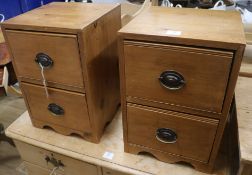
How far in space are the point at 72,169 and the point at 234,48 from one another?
68 cm

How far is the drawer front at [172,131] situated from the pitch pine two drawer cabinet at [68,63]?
15 cm

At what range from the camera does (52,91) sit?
0.77 meters

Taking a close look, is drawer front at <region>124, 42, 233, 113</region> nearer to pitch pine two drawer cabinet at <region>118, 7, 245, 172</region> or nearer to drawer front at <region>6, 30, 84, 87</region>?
pitch pine two drawer cabinet at <region>118, 7, 245, 172</region>

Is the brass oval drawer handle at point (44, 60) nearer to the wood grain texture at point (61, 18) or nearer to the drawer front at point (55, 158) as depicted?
the wood grain texture at point (61, 18)

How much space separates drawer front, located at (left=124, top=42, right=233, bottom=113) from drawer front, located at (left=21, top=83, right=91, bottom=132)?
0.20 meters

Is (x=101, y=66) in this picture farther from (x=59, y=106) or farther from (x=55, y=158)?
(x=55, y=158)

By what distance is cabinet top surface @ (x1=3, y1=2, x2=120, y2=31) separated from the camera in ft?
2.12

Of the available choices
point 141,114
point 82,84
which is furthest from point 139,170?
point 82,84

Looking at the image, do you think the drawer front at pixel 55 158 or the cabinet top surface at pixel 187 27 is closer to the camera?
the cabinet top surface at pixel 187 27

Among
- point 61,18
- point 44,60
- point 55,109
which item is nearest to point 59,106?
point 55,109

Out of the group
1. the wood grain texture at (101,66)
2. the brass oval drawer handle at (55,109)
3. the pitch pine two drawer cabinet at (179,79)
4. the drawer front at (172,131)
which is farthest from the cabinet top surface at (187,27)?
the brass oval drawer handle at (55,109)

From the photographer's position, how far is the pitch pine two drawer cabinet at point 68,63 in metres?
0.66

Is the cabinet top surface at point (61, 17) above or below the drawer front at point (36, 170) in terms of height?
above

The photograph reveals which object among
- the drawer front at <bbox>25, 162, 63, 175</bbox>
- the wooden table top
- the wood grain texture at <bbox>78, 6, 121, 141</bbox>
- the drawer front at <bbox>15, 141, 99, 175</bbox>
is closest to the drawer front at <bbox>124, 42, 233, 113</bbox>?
the wood grain texture at <bbox>78, 6, 121, 141</bbox>
